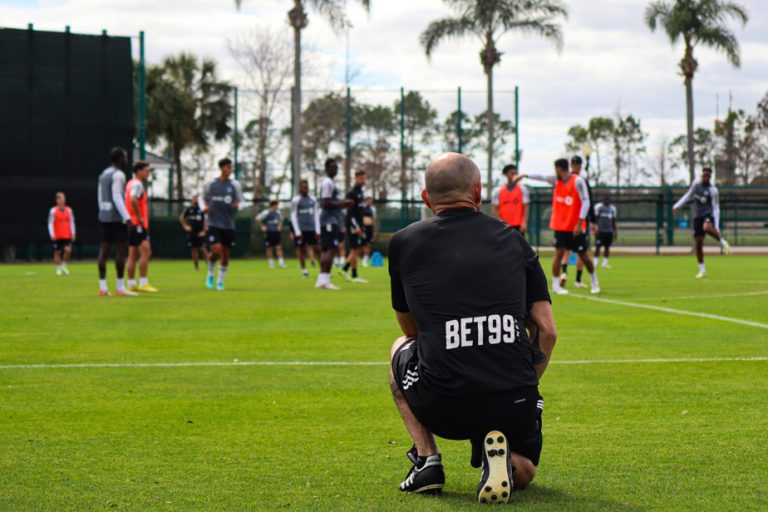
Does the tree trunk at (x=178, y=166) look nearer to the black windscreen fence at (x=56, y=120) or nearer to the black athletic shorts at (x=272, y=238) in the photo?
the black windscreen fence at (x=56, y=120)

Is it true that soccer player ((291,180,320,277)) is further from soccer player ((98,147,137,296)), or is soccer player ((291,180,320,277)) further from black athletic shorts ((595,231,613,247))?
black athletic shorts ((595,231,613,247))

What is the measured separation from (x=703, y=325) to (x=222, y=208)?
380 inches

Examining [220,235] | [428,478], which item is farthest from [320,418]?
[220,235]

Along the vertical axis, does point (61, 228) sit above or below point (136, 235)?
below

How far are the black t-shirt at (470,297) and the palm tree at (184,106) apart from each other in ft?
147

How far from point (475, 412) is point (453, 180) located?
93 cm

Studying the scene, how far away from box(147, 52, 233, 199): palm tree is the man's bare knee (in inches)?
1765

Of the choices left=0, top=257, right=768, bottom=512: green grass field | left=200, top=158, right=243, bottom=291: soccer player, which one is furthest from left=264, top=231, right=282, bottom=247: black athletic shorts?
left=0, top=257, right=768, bottom=512: green grass field

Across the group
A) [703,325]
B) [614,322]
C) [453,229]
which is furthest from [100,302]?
[453,229]

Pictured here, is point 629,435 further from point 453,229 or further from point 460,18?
point 460,18

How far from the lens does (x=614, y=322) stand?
13.0 meters

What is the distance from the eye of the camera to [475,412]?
14.9 feet

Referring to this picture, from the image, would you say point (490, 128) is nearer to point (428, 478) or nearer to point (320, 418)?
point (320, 418)

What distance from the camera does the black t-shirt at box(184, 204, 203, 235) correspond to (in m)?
30.7
